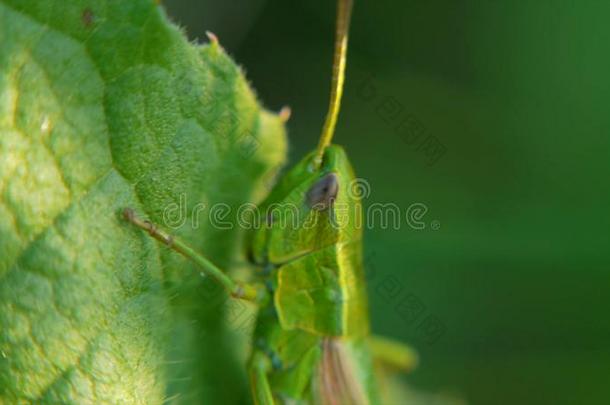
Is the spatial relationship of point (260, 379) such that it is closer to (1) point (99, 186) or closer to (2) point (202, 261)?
(2) point (202, 261)

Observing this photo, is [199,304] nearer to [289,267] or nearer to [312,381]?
[289,267]

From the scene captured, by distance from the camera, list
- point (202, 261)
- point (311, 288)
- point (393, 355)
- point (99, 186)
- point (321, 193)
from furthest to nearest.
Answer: point (393, 355) < point (311, 288) < point (321, 193) < point (202, 261) < point (99, 186)

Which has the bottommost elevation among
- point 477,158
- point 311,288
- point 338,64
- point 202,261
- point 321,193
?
point 202,261

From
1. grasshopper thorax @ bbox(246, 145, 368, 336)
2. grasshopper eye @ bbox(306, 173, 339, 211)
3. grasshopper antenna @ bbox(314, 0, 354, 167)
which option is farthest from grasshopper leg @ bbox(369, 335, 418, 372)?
grasshopper antenna @ bbox(314, 0, 354, 167)

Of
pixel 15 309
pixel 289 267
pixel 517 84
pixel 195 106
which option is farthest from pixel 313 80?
pixel 15 309

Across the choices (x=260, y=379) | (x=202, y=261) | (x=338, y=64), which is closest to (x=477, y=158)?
(x=338, y=64)

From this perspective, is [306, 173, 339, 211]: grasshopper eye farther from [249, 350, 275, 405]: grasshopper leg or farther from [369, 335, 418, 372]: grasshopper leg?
[369, 335, 418, 372]: grasshopper leg

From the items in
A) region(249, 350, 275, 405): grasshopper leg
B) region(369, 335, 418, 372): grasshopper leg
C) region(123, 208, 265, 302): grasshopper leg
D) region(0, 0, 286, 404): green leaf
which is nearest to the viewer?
region(0, 0, 286, 404): green leaf
